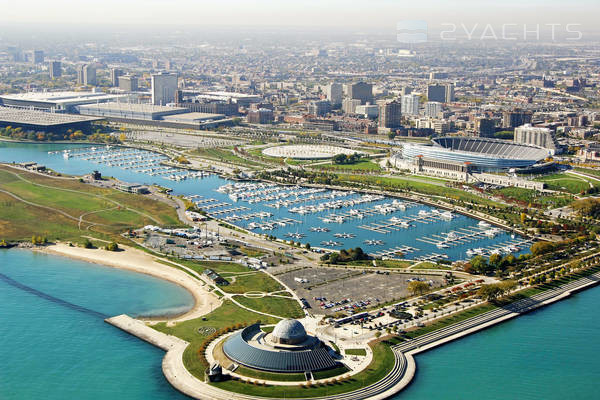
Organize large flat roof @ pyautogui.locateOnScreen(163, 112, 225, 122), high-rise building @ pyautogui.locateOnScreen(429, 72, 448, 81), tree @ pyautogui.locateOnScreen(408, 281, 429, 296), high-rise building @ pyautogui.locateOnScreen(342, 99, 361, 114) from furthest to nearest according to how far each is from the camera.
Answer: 1. high-rise building @ pyautogui.locateOnScreen(429, 72, 448, 81)
2. high-rise building @ pyautogui.locateOnScreen(342, 99, 361, 114)
3. large flat roof @ pyautogui.locateOnScreen(163, 112, 225, 122)
4. tree @ pyautogui.locateOnScreen(408, 281, 429, 296)

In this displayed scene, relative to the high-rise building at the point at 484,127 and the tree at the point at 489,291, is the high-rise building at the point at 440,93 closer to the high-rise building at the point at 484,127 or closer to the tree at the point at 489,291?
the high-rise building at the point at 484,127

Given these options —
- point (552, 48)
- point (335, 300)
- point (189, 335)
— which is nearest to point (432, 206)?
point (335, 300)

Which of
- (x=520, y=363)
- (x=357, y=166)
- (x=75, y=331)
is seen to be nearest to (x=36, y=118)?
(x=357, y=166)

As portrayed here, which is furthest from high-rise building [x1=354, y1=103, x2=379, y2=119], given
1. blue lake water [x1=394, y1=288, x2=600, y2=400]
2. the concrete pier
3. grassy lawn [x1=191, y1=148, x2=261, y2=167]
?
the concrete pier

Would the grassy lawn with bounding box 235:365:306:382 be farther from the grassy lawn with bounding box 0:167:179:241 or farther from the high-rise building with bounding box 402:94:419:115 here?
the high-rise building with bounding box 402:94:419:115

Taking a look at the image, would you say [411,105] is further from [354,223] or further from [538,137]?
[354,223]

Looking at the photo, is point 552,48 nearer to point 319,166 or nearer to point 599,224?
point 319,166
